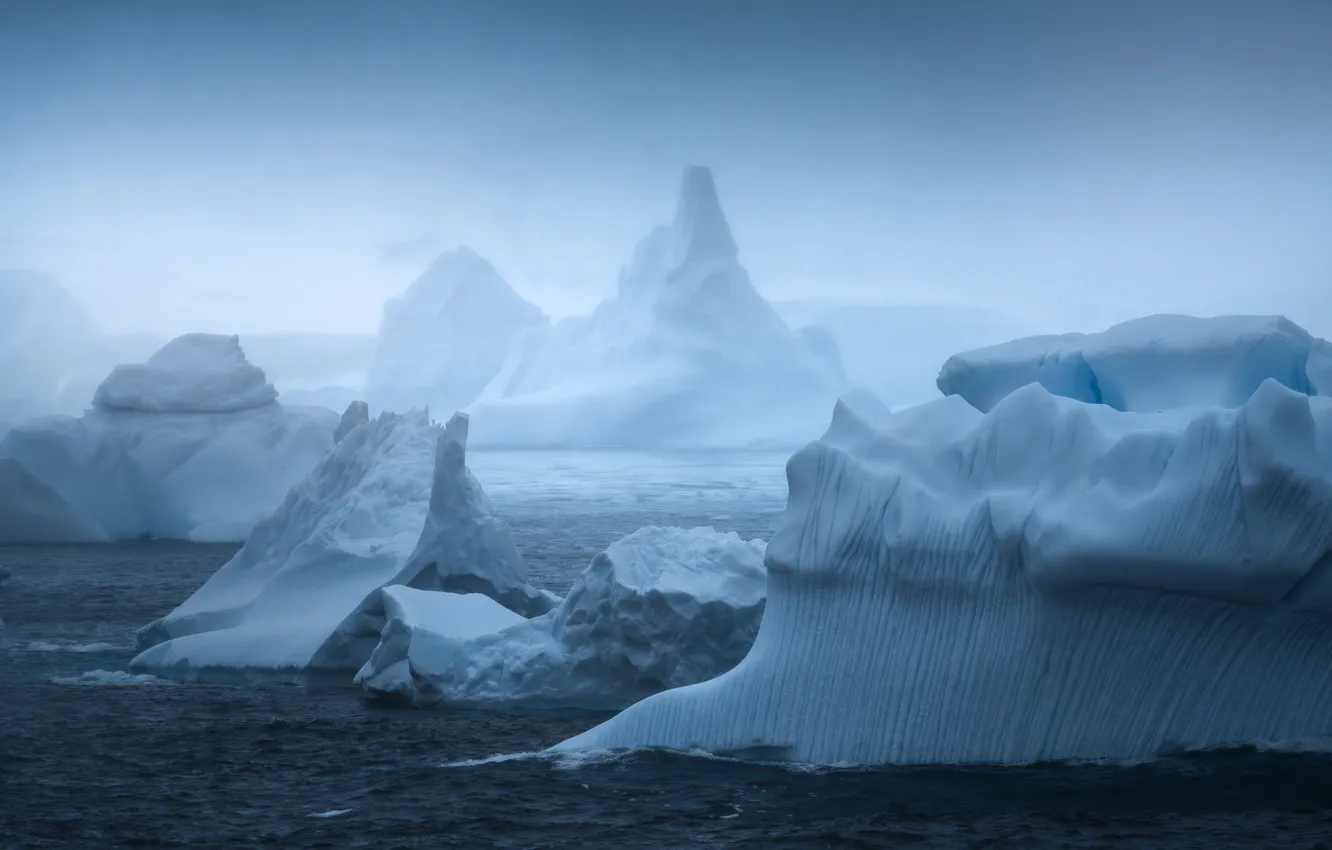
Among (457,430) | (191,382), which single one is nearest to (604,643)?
(457,430)

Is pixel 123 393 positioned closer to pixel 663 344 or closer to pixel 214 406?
pixel 214 406

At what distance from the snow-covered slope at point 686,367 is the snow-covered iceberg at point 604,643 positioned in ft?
136

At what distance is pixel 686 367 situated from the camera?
176 feet

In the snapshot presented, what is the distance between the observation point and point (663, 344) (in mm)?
54000

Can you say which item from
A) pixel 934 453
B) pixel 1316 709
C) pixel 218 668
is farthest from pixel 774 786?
pixel 218 668

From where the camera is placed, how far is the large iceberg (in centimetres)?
2792

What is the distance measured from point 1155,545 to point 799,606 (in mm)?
2355

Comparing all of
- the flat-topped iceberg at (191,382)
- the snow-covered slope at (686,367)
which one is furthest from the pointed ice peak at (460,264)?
the flat-topped iceberg at (191,382)

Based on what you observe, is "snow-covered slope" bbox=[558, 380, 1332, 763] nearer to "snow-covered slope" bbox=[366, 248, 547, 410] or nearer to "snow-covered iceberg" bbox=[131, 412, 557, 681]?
"snow-covered iceberg" bbox=[131, 412, 557, 681]

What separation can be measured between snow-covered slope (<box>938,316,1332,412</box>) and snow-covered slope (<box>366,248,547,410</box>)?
2157 inches

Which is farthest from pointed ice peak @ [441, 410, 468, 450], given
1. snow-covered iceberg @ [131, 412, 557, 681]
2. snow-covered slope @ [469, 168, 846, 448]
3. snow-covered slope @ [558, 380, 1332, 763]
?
snow-covered slope @ [469, 168, 846, 448]

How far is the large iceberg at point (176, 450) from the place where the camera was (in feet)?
91.6

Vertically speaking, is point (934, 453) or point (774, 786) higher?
point (934, 453)

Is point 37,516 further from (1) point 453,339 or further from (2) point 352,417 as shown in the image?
(1) point 453,339
